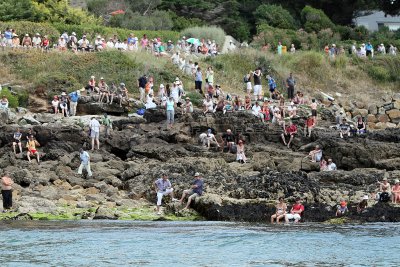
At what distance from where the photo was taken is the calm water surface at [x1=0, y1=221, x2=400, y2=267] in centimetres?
2728

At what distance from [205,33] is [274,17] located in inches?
290

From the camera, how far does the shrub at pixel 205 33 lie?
66.4 m

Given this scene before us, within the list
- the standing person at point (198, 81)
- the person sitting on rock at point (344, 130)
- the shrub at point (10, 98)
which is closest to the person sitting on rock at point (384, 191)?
the person sitting on rock at point (344, 130)

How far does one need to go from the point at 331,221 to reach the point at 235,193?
380 centimetres

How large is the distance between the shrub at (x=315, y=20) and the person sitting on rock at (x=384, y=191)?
33182 millimetres

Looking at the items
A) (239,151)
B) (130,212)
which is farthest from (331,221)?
(239,151)

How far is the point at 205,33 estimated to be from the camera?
218 ft

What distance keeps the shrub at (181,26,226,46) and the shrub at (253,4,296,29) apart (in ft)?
17.5

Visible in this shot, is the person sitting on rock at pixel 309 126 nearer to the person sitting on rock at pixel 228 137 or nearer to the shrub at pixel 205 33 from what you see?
the person sitting on rock at pixel 228 137

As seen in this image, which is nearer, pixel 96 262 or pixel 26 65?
pixel 96 262

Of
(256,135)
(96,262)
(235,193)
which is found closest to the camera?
Answer: (96,262)

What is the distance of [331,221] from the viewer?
3538 cm

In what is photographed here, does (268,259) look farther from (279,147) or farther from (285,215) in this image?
(279,147)

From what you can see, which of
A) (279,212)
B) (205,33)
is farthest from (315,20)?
(279,212)
